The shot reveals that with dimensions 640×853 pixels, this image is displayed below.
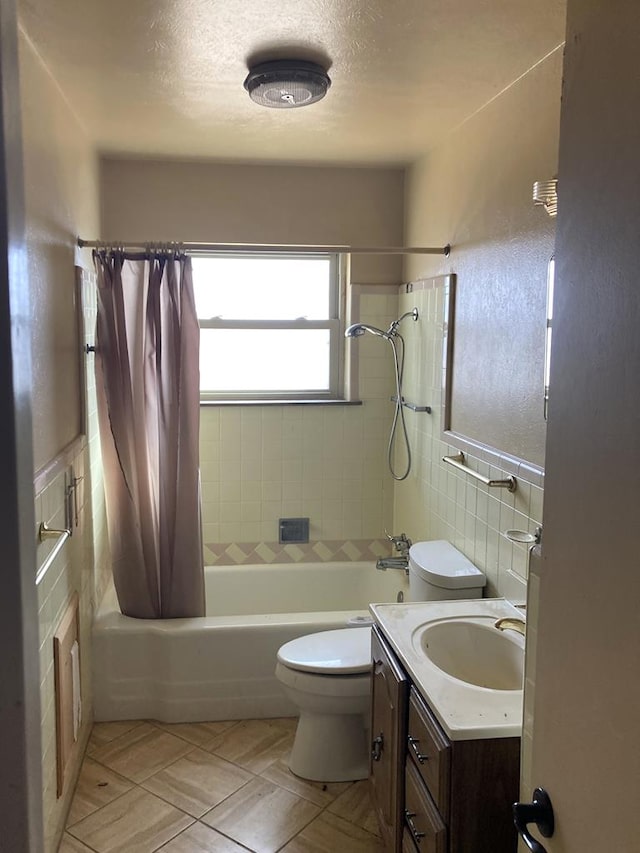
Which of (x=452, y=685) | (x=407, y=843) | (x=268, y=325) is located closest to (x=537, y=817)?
(x=452, y=685)

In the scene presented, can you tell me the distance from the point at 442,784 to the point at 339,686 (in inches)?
38.9

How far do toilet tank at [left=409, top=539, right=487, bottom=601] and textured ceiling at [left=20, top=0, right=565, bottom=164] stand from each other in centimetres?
166

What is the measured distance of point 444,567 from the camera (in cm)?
274

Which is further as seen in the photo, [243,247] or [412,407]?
[412,407]

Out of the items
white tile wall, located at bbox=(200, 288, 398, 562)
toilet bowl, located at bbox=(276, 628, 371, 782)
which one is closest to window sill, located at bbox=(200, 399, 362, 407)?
white tile wall, located at bbox=(200, 288, 398, 562)

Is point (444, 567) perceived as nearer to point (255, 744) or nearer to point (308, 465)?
point (255, 744)

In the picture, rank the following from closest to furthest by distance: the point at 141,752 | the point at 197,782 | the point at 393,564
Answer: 1. the point at 197,782
2. the point at 141,752
3. the point at 393,564

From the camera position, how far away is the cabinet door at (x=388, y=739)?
202 centimetres

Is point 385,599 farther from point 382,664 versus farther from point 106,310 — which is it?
point 106,310

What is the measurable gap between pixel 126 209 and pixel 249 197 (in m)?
0.61

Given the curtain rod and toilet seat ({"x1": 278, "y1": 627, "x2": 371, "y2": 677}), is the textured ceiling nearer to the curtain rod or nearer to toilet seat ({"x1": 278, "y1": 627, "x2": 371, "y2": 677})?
the curtain rod

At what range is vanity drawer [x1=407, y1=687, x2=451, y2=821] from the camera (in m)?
1.68

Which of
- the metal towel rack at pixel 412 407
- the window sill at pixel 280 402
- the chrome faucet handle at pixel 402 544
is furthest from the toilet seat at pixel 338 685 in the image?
the window sill at pixel 280 402

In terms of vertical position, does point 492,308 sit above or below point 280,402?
above
